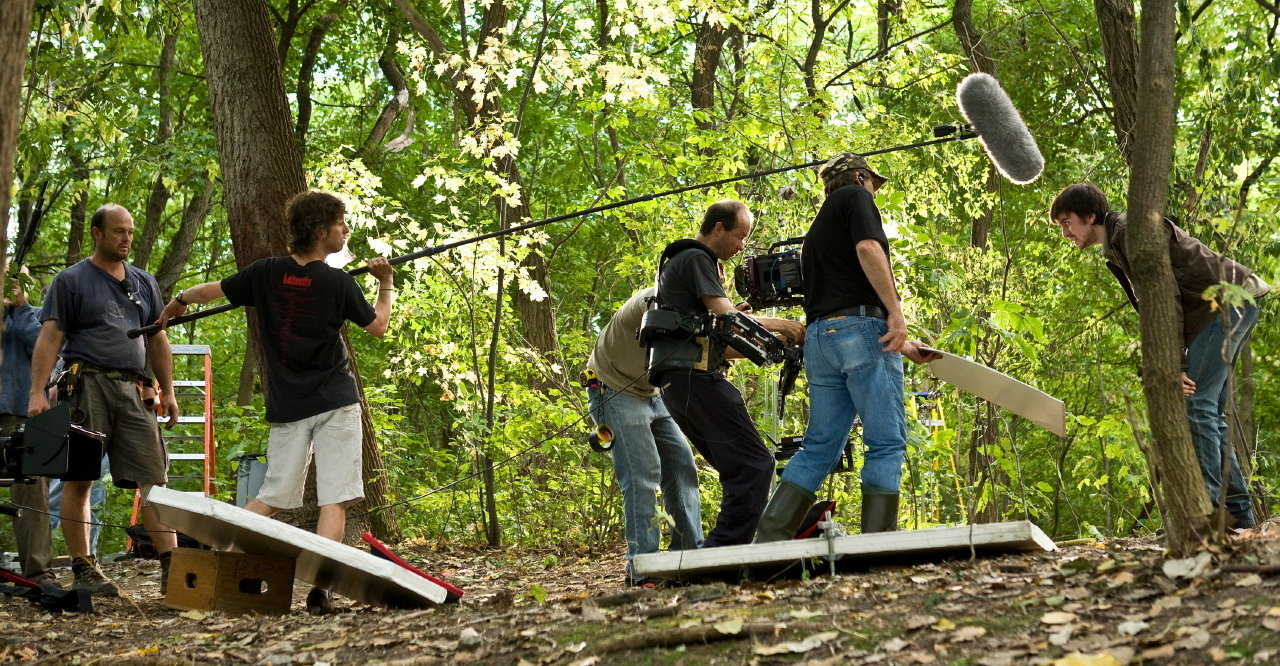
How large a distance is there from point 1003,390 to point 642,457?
1729 millimetres

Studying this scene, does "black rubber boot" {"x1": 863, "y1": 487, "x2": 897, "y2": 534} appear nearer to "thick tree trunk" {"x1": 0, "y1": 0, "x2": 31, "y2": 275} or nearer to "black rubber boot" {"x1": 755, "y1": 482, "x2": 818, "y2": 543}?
"black rubber boot" {"x1": 755, "y1": 482, "x2": 818, "y2": 543}

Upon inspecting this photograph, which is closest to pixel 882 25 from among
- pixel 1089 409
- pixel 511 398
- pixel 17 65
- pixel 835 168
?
pixel 1089 409

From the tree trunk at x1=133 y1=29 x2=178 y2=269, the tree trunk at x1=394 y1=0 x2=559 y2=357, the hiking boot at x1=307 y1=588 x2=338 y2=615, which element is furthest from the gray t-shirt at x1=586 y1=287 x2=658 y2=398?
the tree trunk at x1=133 y1=29 x2=178 y2=269

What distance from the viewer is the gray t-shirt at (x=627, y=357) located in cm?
566

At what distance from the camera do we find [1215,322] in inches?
196

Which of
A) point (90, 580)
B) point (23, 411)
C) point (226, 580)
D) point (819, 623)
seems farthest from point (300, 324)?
point (23, 411)

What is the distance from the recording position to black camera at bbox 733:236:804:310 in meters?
5.23

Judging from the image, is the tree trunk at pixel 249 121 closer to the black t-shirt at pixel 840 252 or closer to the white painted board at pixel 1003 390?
the black t-shirt at pixel 840 252

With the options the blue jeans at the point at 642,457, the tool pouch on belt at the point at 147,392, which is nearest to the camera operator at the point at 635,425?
the blue jeans at the point at 642,457

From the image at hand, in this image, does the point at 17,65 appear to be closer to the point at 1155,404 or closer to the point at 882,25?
the point at 1155,404

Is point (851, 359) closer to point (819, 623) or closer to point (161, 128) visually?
A: point (819, 623)

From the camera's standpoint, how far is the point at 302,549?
446 centimetres

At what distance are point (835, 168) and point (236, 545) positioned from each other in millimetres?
2994

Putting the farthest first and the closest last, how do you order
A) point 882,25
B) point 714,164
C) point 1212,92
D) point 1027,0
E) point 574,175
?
1. point 574,175
2. point 1027,0
3. point 882,25
4. point 714,164
5. point 1212,92
